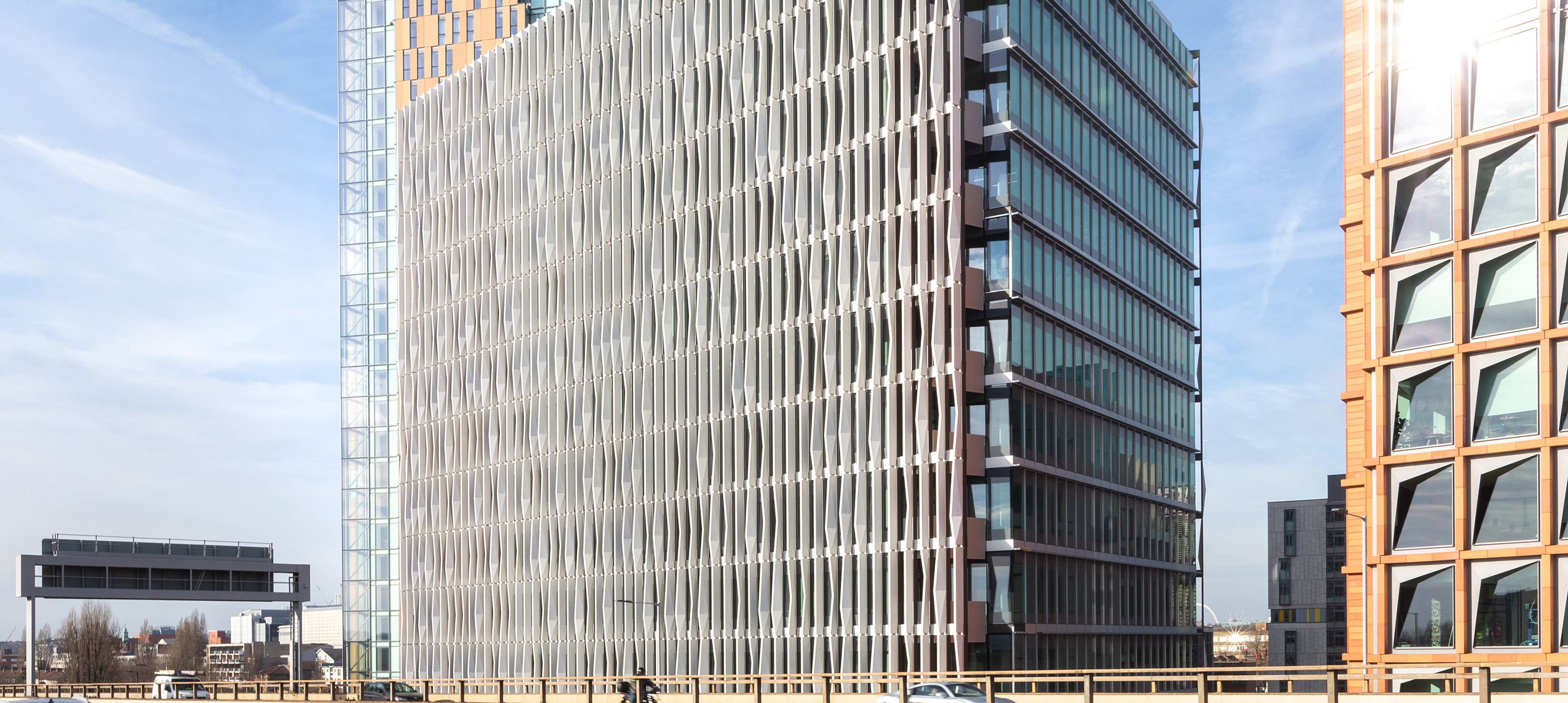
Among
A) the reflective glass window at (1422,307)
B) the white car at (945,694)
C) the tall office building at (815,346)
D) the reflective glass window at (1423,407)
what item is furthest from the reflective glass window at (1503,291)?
the tall office building at (815,346)

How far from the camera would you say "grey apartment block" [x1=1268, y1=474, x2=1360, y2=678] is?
6668 inches

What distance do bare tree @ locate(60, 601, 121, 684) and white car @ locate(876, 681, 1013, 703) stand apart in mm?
125217

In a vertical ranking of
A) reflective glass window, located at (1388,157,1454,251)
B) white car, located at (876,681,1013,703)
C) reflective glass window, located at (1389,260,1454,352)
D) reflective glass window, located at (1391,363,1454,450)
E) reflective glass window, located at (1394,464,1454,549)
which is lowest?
white car, located at (876,681,1013,703)

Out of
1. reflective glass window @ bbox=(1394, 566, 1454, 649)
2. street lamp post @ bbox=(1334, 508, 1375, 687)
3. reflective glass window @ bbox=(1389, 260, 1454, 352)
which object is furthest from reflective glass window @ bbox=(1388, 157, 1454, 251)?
reflective glass window @ bbox=(1394, 566, 1454, 649)

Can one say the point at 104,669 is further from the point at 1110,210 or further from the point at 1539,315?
the point at 1539,315

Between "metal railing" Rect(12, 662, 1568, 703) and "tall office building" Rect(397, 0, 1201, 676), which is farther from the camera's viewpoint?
"tall office building" Rect(397, 0, 1201, 676)

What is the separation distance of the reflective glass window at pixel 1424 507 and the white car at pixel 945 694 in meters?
16.2

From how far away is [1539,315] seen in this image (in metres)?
46.2

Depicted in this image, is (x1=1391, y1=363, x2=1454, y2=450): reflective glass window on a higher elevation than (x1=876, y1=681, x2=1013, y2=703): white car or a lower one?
higher

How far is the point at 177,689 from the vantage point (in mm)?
87312

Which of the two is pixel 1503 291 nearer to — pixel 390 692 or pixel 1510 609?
pixel 1510 609

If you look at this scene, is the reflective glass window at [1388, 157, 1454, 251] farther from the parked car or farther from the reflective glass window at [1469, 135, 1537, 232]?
the parked car

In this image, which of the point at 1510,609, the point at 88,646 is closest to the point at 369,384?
the point at 88,646

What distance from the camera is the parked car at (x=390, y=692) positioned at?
63.0 m
